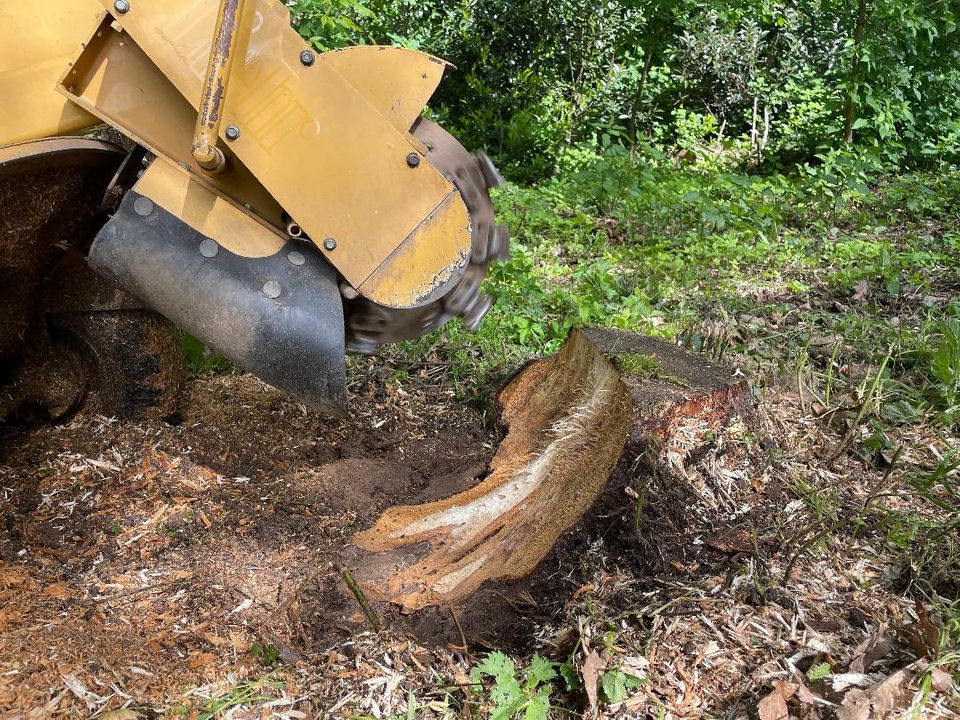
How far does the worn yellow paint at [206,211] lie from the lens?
2094mm

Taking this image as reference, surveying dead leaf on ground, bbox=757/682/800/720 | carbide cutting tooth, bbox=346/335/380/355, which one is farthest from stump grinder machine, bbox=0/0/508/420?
dead leaf on ground, bbox=757/682/800/720

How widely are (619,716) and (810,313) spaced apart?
9.09 ft

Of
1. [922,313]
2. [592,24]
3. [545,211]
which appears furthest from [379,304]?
[592,24]

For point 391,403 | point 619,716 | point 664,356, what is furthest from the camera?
point 391,403

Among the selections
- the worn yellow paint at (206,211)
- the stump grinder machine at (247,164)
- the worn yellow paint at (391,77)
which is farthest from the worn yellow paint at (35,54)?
the worn yellow paint at (391,77)

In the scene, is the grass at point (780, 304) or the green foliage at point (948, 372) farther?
the green foliage at point (948, 372)

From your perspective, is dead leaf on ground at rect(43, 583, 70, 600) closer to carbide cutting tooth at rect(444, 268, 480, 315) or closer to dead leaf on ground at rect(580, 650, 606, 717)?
carbide cutting tooth at rect(444, 268, 480, 315)

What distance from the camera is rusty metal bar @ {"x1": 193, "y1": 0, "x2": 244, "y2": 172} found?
1.94 m

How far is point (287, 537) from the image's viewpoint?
2.63 m

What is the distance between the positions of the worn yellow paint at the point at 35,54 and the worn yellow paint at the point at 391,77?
605 millimetres

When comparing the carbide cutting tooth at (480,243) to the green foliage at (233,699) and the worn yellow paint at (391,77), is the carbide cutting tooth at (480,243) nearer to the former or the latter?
the worn yellow paint at (391,77)

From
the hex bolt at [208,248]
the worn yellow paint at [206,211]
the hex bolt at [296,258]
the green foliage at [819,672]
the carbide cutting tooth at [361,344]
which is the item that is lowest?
the green foliage at [819,672]

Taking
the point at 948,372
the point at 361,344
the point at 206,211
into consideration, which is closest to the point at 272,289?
the point at 206,211

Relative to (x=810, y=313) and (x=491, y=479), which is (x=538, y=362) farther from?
(x=810, y=313)
